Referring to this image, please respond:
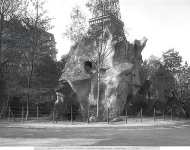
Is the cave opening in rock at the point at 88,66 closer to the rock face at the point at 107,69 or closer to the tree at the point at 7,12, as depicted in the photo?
the rock face at the point at 107,69

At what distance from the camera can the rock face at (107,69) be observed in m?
34.2

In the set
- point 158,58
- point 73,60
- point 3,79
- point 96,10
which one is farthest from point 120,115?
point 158,58

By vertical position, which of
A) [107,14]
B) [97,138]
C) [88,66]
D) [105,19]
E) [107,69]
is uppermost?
[107,14]

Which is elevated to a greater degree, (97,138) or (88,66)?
(88,66)

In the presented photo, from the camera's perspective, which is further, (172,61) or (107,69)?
(172,61)

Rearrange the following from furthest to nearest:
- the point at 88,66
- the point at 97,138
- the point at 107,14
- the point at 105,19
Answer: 1. the point at 88,66
2. the point at 105,19
3. the point at 107,14
4. the point at 97,138

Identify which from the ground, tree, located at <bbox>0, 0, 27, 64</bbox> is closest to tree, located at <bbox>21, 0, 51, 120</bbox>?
tree, located at <bbox>0, 0, 27, 64</bbox>

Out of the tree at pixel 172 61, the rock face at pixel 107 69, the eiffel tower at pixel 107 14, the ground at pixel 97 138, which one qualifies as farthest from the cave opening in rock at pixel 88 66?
the tree at pixel 172 61

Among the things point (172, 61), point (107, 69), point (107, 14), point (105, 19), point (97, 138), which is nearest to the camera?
point (97, 138)

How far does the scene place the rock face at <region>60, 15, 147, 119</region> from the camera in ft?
112

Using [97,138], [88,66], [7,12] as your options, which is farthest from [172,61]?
[97,138]

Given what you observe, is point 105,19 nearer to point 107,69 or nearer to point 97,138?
point 107,69

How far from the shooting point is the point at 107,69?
1398 inches

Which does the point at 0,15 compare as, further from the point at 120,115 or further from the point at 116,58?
the point at 120,115
